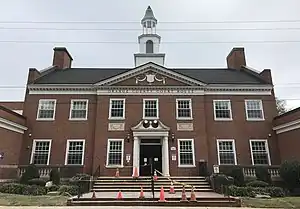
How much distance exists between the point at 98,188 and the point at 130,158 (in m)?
4.13

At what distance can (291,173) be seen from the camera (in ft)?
56.2

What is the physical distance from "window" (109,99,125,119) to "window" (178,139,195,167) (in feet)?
17.4

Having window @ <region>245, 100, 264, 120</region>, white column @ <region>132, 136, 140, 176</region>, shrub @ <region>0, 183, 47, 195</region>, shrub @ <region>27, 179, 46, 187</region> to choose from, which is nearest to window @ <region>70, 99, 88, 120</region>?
white column @ <region>132, 136, 140, 176</region>

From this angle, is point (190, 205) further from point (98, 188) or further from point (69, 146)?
point (69, 146)

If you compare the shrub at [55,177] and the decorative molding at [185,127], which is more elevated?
the decorative molding at [185,127]

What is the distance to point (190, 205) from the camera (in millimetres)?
11492

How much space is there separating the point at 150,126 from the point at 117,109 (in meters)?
3.22

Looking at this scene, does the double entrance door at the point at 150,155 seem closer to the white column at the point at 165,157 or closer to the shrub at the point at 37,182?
the white column at the point at 165,157

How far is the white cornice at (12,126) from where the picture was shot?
63.3ft

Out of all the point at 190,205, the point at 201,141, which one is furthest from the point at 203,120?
the point at 190,205

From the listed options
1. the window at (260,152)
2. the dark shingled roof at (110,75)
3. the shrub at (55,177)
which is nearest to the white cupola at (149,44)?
the dark shingled roof at (110,75)

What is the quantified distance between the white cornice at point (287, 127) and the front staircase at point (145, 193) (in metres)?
7.78

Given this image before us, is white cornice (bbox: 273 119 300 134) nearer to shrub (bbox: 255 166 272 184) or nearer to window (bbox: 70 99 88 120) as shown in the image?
shrub (bbox: 255 166 272 184)

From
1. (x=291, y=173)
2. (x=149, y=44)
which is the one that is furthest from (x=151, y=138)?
(x=149, y=44)
